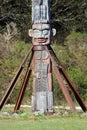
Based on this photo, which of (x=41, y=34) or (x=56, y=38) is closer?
(x=41, y=34)

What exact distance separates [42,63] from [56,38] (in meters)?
16.2

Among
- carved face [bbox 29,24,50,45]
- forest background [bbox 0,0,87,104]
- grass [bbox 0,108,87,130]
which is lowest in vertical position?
forest background [bbox 0,0,87,104]

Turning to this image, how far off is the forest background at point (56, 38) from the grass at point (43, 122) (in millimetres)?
9752

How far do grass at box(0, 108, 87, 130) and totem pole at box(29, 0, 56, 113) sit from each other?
101 centimetres

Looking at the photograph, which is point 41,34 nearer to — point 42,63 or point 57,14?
point 42,63

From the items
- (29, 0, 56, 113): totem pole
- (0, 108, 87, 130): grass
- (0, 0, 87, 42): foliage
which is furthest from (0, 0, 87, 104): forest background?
(0, 108, 87, 130): grass

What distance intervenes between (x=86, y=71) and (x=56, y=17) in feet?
21.3

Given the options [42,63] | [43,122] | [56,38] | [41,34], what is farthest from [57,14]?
[43,122]

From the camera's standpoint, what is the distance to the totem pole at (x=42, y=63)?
16438 mm

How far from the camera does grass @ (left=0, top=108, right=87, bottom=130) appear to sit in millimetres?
12023

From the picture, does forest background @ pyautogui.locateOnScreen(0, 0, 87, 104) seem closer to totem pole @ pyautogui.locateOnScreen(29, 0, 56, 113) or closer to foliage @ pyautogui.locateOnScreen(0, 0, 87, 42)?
foliage @ pyautogui.locateOnScreen(0, 0, 87, 42)

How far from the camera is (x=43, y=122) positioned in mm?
13289

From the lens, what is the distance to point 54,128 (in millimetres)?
11867

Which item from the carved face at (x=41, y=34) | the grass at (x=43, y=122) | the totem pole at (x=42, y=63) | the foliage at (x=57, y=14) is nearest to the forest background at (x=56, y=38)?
the foliage at (x=57, y=14)
